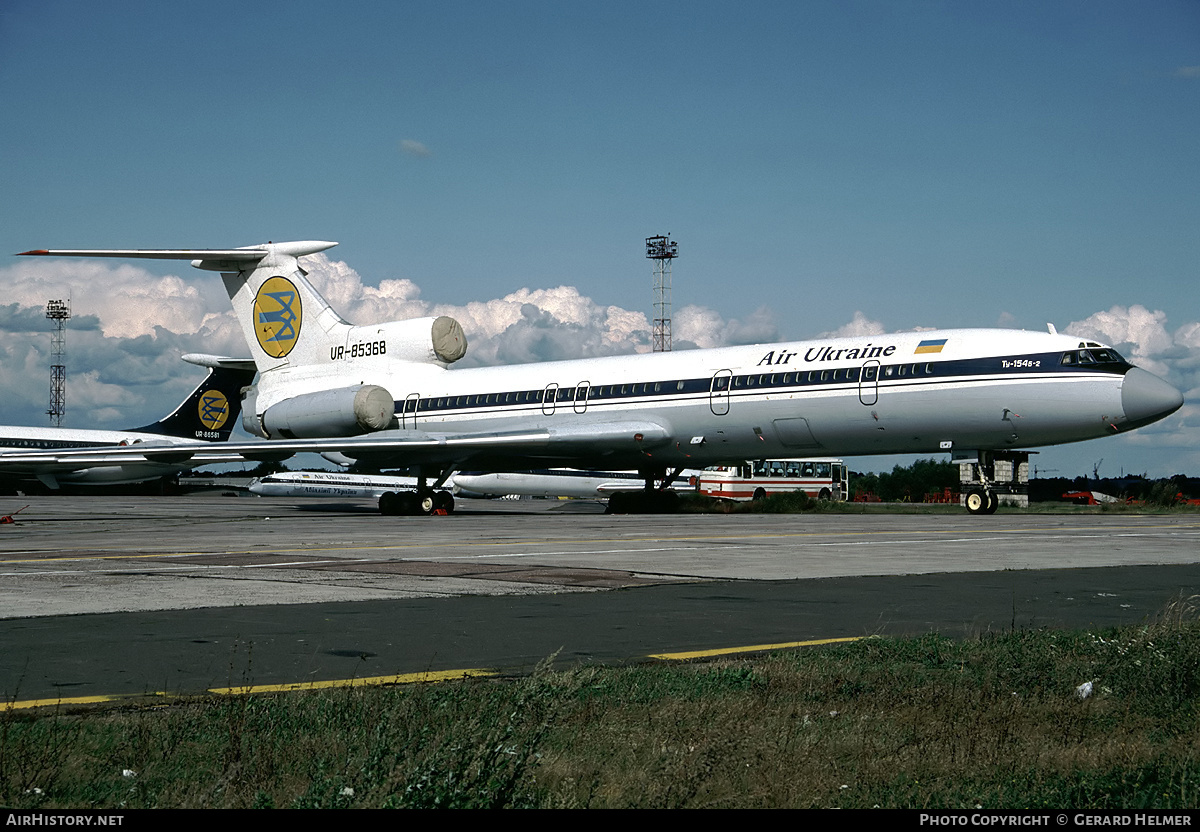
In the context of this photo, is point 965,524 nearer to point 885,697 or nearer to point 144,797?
point 885,697

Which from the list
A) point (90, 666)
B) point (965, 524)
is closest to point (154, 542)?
point (90, 666)

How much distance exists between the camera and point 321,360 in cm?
4009

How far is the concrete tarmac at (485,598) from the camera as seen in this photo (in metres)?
7.08

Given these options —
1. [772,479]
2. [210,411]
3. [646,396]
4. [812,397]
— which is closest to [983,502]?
[812,397]

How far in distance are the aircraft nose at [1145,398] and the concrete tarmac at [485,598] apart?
7613 mm

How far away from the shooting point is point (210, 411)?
6303 cm

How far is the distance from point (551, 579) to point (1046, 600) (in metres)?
4.85

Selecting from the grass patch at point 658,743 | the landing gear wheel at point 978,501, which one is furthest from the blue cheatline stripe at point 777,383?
the grass patch at point 658,743

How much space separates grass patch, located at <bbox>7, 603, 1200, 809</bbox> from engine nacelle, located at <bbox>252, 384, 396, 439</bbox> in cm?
3166

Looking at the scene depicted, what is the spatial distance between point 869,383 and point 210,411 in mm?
44257

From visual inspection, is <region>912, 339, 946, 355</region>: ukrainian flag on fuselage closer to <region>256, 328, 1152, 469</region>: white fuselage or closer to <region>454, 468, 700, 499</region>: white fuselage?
<region>256, 328, 1152, 469</region>: white fuselage

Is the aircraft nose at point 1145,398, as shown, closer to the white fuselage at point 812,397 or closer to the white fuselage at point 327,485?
the white fuselage at point 812,397

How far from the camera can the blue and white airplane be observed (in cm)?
2702

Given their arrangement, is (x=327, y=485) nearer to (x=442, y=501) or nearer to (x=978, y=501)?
(x=442, y=501)
